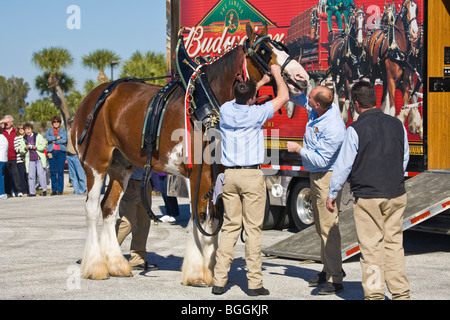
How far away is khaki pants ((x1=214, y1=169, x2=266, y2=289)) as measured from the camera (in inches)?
267

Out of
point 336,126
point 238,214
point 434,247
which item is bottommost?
point 434,247

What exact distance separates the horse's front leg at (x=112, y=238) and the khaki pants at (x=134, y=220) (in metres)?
0.20

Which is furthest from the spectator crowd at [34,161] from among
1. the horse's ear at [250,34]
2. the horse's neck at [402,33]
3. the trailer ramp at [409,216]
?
the horse's ear at [250,34]

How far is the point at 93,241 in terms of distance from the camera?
26.5ft

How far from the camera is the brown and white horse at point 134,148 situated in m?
7.35

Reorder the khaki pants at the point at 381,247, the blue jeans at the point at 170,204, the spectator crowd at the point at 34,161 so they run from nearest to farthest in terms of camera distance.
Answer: the khaki pants at the point at 381,247 → the blue jeans at the point at 170,204 → the spectator crowd at the point at 34,161

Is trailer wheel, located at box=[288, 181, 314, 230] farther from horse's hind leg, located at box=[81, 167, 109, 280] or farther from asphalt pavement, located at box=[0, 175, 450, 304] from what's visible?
horse's hind leg, located at box=[81, 167, 109, 280]

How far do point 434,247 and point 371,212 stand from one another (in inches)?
180

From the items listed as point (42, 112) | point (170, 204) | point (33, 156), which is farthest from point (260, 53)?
point (42, 112)

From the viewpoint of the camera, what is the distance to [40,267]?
8.70 metres

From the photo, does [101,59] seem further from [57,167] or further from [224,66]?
[224,66]

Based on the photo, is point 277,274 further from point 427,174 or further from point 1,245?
point 1,245

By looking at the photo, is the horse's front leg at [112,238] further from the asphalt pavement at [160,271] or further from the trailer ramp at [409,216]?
the trailer ramp at [409,216]
